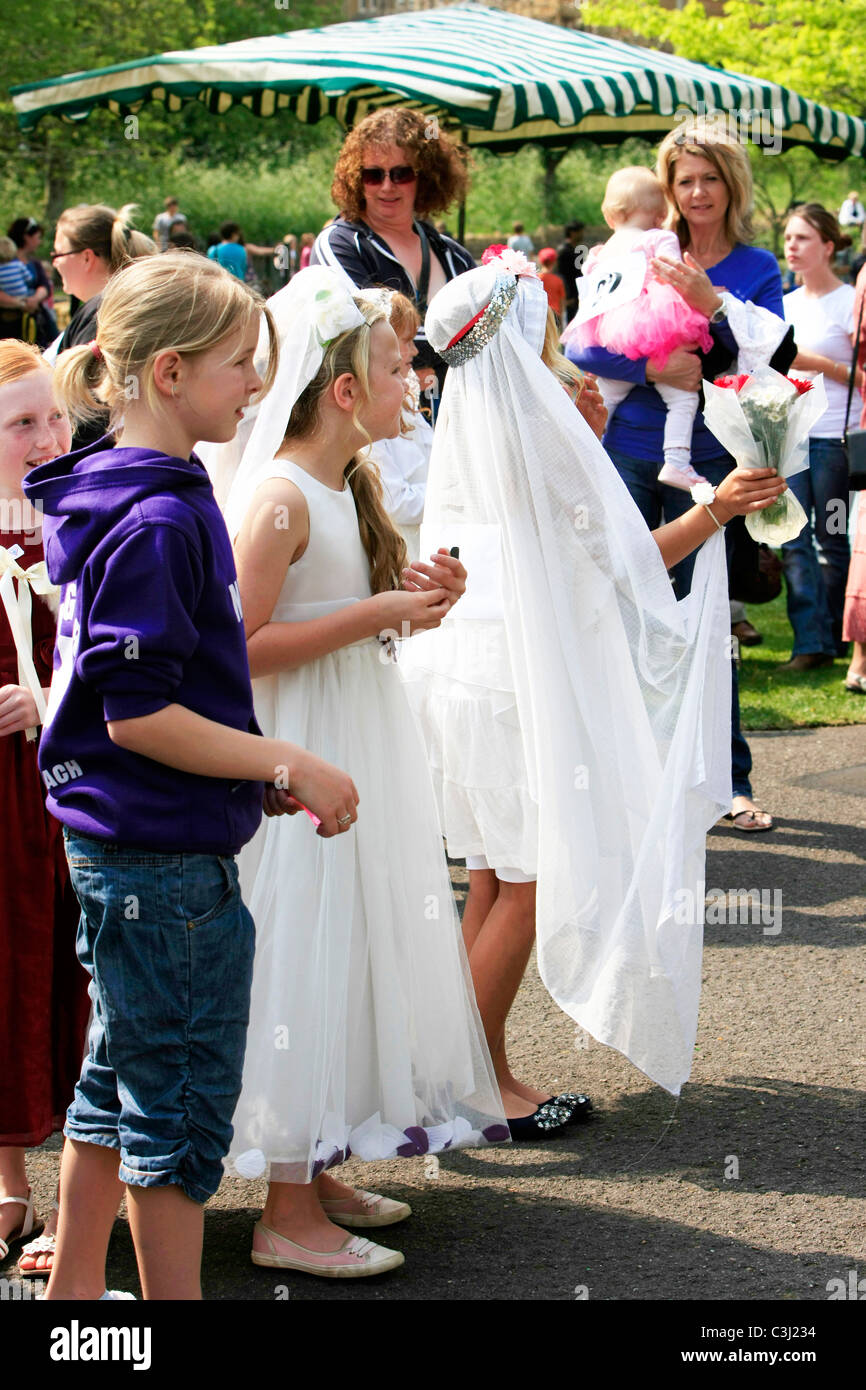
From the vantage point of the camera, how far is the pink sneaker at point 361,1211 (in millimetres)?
3102

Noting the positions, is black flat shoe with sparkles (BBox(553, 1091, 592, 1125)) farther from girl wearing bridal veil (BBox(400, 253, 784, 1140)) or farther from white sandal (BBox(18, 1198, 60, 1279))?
white sandal (BBox(18, 1198, 60, 1279))

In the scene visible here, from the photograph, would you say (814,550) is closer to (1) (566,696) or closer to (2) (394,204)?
(2) (394,204)

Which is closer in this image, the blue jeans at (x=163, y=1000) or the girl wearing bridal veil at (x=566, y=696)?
the blue jeans at (x=163, y=1000)

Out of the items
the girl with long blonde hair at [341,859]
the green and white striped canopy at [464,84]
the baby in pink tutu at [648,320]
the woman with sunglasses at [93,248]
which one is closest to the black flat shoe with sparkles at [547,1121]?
the girl with long blonde hair at [341,859]

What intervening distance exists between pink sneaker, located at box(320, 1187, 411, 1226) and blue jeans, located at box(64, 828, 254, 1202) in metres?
0.86

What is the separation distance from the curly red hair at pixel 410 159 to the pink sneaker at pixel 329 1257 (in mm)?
3637

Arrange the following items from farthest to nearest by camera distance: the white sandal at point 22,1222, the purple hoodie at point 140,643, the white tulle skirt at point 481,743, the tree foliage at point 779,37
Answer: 1. the tree foliage at point 779,37
2. the white tulle skirt at point 481,743
3. the white sandal at point 22,1222
4. the purple hoodie at point 140,643

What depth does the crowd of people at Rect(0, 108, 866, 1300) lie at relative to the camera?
2.25 meters

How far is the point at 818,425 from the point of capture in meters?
8.04

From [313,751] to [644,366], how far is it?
2.68 meters

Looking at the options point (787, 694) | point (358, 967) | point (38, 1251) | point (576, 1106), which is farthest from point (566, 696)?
point (787, 694)

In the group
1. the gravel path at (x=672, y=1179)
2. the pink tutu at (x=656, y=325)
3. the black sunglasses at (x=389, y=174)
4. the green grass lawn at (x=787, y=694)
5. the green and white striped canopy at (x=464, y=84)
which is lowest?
the gravel path at (x=672, y=1179)

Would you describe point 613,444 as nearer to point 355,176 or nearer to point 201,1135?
point 355,176
